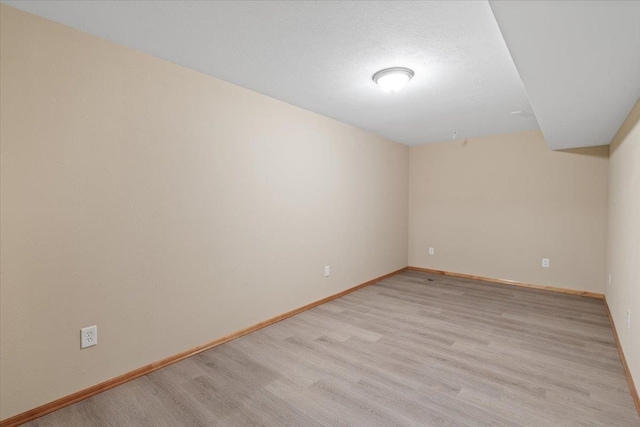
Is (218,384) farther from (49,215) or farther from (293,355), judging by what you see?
(49,215)

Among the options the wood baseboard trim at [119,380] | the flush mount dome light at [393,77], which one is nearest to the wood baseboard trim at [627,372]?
the flush mount dome light at [393,77]

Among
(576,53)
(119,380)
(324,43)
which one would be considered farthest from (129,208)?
(576,53)

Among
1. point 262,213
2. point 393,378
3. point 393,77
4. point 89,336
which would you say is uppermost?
point 393,77

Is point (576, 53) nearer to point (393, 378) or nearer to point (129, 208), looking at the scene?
point (393, 378)

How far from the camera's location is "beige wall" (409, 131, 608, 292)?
3861 millimetres

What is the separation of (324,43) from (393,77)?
643 millimetres

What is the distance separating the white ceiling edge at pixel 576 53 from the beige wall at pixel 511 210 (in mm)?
1696

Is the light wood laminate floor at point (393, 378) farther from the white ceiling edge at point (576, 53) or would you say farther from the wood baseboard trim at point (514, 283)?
the white ceiling edge at point (576, 53)

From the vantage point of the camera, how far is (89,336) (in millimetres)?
1884

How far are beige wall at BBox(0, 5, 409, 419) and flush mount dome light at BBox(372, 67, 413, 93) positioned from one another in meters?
1.10

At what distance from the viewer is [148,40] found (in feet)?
6.35

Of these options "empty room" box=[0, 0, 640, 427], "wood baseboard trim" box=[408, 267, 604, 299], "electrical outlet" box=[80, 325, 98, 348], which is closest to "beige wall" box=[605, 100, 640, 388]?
"empty room" box=[0, 0, 640, 427]

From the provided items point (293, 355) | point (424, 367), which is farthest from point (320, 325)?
point (424, 367)

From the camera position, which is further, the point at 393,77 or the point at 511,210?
the point at 511,210
